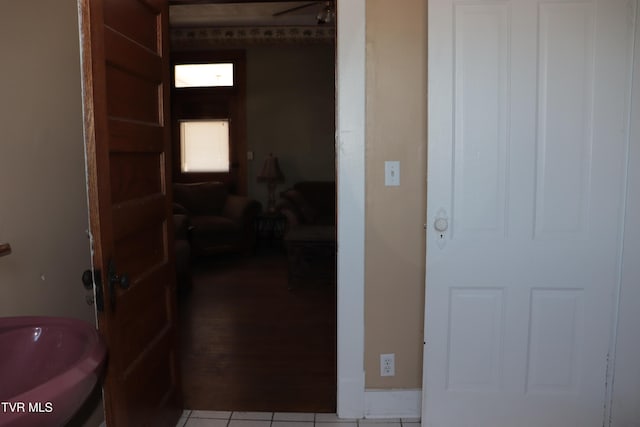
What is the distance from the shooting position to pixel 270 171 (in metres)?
6.67

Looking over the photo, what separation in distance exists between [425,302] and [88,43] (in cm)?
164

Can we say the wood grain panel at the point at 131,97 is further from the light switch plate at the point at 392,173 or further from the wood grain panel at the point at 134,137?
the light switch plate at the point at 392,173

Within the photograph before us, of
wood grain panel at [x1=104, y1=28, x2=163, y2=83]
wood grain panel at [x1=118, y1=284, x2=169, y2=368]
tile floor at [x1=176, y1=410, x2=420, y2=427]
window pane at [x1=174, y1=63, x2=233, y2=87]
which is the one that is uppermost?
window pane at [x1=174, y1=63, x2=233, y2=87]

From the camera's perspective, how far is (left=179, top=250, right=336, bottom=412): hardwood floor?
269 centimetres

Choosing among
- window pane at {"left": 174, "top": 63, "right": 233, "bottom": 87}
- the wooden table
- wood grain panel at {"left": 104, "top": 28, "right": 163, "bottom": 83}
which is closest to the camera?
wood grain panel at {"left": 104, "top": 28, "right": 163, "bottom": 83}

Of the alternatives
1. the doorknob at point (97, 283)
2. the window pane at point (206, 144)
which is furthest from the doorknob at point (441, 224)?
the window pane at point (206, 144)

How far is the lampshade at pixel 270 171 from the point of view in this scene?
263 inches

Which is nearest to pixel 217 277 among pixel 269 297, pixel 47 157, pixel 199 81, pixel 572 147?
pixel 269 297

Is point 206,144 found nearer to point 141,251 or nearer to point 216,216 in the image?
point 216,216

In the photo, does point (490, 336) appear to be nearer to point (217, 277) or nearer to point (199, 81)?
point (217, 277)

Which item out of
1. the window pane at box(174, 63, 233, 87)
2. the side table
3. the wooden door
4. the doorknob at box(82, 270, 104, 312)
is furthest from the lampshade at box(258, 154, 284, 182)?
the doorknob at box(82, 270, 104, 312)

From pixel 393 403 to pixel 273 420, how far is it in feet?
1.94

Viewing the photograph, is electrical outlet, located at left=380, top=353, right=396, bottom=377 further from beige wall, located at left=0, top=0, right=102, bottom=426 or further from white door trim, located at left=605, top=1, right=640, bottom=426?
beige wall, located at left=0, top=0, right=102, bottom=426

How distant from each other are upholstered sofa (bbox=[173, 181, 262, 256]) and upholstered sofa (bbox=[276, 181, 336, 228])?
1.52 ft
